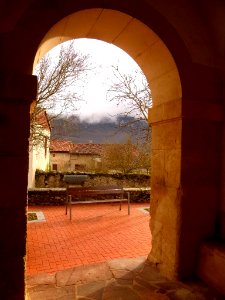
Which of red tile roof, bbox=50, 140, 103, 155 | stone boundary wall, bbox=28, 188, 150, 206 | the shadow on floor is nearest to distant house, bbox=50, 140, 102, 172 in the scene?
red tile roof, bbox=50, 140, 103, 155

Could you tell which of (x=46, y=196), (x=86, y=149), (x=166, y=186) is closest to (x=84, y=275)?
(x=166, y=186)

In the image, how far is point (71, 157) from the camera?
34.8 metres

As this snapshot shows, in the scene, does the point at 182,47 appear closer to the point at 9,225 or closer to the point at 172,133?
the point at 172,133

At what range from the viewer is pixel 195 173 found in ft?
10.0

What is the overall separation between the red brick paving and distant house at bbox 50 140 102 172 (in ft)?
85.6

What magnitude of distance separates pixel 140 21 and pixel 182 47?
1.87ft

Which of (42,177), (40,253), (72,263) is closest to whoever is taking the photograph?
(72,263)

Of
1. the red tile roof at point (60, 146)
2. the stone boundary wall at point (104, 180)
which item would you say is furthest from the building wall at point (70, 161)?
the stone boundary wall at point (104, 180)

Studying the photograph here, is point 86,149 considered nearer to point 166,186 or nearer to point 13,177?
point 166,186

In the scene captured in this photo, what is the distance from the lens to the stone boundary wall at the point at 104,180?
14.9 meters

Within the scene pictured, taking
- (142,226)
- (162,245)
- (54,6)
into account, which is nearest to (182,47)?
(54,6)

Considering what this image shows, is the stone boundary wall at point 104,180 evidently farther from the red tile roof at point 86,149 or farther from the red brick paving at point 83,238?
the red tile roof at point 86,149

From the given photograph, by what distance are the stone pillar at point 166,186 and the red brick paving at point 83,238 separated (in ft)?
4.65

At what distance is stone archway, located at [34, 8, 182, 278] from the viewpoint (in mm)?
2924
